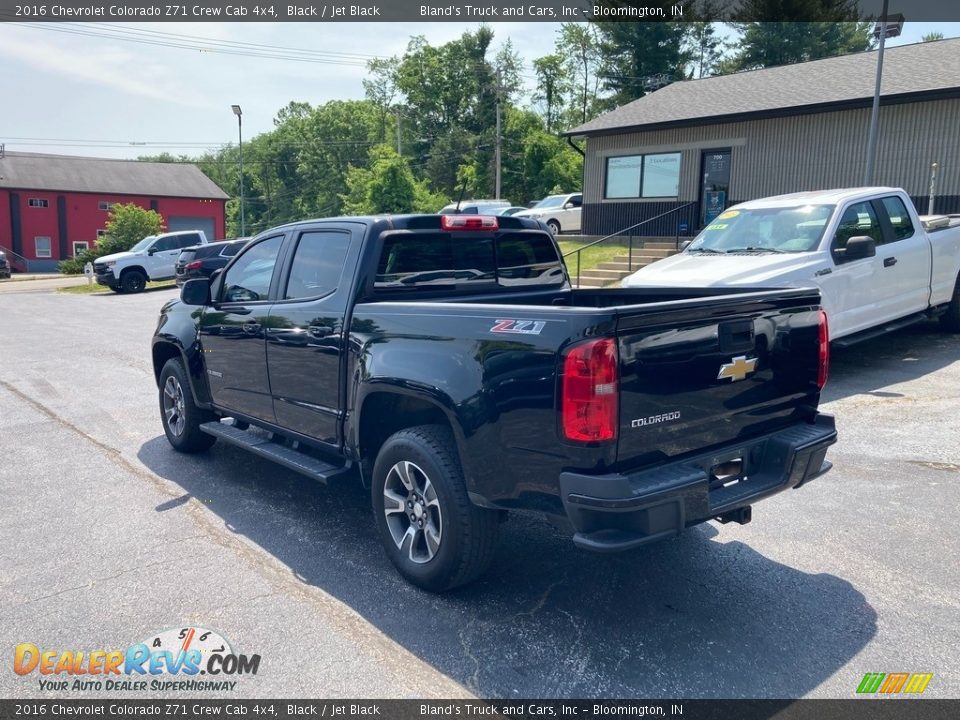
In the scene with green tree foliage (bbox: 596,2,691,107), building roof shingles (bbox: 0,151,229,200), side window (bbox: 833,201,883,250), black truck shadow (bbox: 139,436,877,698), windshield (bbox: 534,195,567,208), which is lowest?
black truck shadow (bbox: 139,436,877,698)

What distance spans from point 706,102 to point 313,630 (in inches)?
894

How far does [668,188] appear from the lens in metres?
23.4

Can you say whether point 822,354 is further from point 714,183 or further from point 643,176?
point 643,176

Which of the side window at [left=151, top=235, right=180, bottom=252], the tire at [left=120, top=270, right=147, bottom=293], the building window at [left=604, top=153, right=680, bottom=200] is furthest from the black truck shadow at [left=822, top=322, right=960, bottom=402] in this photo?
the side window at [left=151, top=235, right=180, bottom=252]

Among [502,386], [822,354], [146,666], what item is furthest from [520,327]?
[146,666]

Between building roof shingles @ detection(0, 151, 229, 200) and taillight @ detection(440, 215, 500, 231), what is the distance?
5512 centimetres

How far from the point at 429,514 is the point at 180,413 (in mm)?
3572

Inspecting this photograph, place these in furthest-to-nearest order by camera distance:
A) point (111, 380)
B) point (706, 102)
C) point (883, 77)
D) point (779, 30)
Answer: point (779, 30)
point (706, 102)
point (883, 77)
point (111, 380)

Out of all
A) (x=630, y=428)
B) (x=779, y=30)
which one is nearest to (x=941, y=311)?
(x=630, y=428)

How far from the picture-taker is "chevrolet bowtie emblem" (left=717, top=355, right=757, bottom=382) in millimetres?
3781

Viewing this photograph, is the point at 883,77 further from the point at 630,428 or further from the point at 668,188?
the point at 630,428

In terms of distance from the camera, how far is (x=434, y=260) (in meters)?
5.05

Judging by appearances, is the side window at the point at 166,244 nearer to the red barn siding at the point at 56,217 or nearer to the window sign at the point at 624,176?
the window sign at the point at 624,176

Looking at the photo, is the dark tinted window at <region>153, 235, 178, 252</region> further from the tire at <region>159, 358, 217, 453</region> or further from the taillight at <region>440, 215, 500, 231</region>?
the taillight at <region>440, 215, 500, 231</region>
